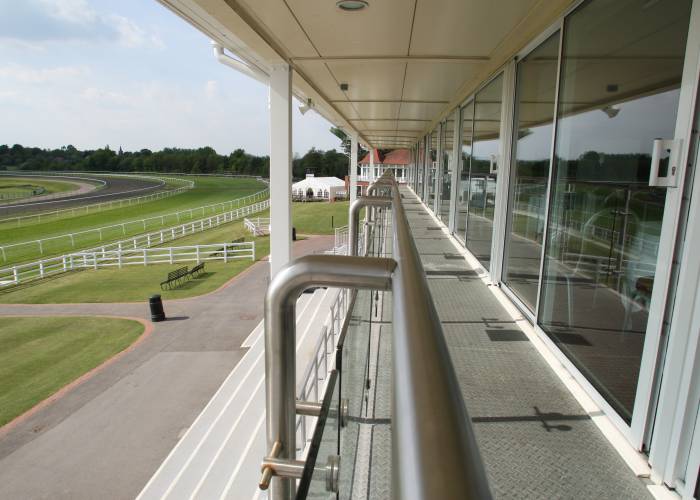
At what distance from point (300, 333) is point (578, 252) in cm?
601

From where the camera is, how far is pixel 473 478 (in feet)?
0.82

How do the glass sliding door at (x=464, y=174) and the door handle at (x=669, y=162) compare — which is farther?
the glass sliding door at (x=464, y=174)

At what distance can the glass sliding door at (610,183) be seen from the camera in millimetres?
1892

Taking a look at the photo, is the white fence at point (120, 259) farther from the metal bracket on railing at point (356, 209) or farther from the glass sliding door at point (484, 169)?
the metal bracket on railing at point (356, 209)

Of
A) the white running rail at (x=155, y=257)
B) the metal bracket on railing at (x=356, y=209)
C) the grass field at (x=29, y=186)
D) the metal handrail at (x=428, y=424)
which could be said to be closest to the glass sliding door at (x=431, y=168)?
the metal bracket on railing at (x=356, y=209)

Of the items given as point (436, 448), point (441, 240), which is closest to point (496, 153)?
point (441, 240)

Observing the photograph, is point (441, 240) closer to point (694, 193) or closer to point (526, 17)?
point (526, 17)

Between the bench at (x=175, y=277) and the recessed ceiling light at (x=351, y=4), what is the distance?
14.5 meters

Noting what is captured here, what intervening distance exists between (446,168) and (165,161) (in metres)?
96.7

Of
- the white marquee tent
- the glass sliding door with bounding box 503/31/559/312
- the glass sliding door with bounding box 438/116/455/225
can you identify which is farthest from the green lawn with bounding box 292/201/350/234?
the glass sliding door with bounding box 503/31/559/312

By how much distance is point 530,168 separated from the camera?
11.7ft

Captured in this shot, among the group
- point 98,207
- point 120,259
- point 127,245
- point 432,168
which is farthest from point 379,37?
point 98,207

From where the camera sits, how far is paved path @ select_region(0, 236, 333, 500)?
659 centimetres

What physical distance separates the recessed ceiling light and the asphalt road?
54.8m
